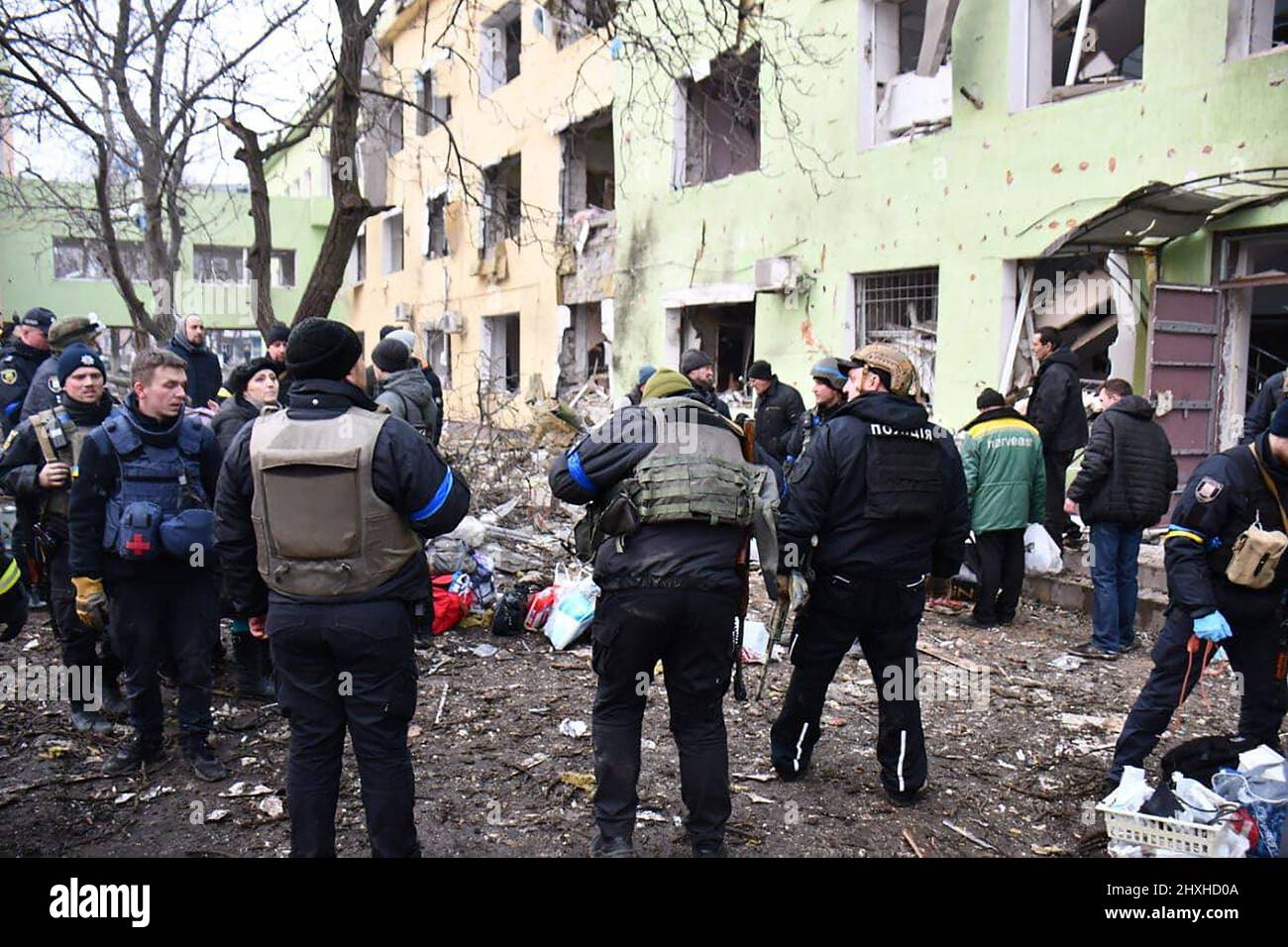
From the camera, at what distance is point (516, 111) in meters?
17.8

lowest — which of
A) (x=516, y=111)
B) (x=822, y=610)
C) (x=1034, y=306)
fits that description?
(x=822, y=610)

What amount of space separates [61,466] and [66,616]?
0.85m

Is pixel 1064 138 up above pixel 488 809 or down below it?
above

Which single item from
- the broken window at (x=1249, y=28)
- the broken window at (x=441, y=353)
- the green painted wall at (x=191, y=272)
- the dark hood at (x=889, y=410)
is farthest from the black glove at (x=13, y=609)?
the green painted wall at (x=191, y=272)

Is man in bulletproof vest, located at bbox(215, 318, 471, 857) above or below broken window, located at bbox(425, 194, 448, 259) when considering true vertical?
below

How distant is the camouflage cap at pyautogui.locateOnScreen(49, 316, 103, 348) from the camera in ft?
21.8

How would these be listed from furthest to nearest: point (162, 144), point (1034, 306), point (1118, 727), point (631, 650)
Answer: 1. point (162, 144)
2. point (1034, 306)
3. point (1118, 727)
4. point (631, 650)

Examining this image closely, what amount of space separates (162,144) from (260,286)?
480 centimetres

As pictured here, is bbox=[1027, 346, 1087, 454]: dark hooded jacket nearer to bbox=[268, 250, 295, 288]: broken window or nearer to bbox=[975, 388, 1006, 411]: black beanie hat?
bbox=[975, 388, 1006, 411]: black beanie hat

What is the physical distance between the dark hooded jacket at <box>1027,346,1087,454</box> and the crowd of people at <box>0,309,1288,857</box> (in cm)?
334

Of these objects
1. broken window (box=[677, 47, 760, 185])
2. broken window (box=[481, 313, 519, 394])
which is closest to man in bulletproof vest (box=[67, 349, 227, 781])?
broken window (box=[677, 47, 760, 185])

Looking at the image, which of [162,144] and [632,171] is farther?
[632,171]

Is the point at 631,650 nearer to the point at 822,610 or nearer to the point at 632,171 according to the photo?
the point at 822,610
